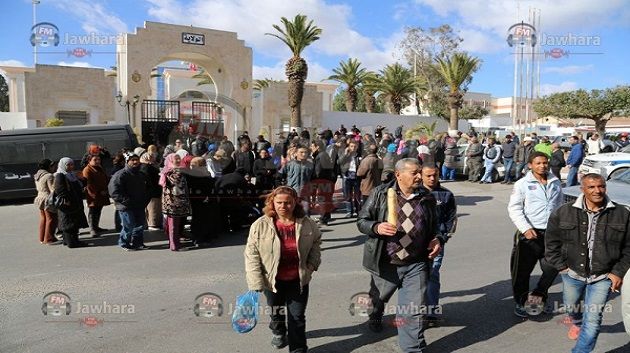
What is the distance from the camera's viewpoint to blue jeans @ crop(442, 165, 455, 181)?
17.0 m

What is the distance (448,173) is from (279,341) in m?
14.0

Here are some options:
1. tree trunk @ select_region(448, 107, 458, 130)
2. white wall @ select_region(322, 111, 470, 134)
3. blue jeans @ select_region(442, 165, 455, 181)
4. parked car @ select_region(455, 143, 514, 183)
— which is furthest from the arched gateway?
parked car @ select_region(455, 143, 514, 183)

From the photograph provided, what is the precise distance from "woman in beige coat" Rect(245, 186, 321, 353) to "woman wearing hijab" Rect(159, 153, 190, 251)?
395cm

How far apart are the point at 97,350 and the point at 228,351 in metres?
1.19

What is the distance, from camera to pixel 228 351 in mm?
4195

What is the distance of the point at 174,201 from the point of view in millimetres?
7562

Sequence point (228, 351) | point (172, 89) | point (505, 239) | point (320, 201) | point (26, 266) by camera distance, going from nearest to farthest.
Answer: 1. point (228, 351)
2. point (26, 266)
3. point (505, 239)
4. point (320, 201)
5. point (172, 89)

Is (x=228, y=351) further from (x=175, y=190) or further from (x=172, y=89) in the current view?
(x=172, y=89)

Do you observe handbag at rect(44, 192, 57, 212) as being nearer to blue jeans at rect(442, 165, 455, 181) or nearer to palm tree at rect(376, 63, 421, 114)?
blue jeans at rect(442, 165, 455, 181)

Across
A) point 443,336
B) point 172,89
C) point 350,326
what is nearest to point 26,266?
point 350,326

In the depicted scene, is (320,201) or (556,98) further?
(556,98)

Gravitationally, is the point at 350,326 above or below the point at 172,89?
below

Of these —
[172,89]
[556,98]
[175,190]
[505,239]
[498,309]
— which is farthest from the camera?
[556,98]

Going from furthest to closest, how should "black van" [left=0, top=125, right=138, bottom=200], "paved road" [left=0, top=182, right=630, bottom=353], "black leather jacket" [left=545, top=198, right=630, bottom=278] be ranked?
"black van" [left=0, top=125, right=138, bottom=200]
"paved road" [left=0, top=182, right=630, bottom=353]
"black leather jacket" [left=545, top=198, right=630, bottom=278]
